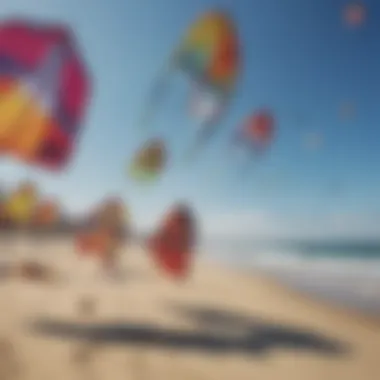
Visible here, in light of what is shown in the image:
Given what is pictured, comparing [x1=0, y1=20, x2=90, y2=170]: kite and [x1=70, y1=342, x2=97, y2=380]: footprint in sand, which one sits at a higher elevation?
[x1=0, y1=20, x2=90, y2=170]: kite

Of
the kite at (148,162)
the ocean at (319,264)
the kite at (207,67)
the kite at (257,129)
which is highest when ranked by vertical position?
the kite at (207,67)

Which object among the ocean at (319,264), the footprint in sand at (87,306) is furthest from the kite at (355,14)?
the footprint in sand at (87,306)

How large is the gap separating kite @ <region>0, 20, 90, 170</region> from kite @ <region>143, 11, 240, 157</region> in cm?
15

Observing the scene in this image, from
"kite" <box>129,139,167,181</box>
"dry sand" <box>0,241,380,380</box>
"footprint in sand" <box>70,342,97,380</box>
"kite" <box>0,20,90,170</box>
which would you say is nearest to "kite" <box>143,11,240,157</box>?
"kite" <box>129,139,167,181</box>

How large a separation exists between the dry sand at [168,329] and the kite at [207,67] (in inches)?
11.6

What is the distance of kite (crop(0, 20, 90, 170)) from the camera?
1556mm

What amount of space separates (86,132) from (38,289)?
1.06 feet

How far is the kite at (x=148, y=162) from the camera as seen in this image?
156 centimetres

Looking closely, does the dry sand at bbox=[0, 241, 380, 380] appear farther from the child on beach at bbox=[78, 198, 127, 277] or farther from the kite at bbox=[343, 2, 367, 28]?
the kite at bbox=[343, 2, 367, 28]

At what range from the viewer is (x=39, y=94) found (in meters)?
1.56

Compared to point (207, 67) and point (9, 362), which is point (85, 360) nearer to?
point (9, 362)

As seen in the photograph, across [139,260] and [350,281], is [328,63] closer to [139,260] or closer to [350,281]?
[350,281]

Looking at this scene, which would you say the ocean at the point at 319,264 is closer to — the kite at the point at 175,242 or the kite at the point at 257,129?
the kite at the point at 175,242

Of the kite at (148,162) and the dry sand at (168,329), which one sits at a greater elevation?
the kite at (148,162)
